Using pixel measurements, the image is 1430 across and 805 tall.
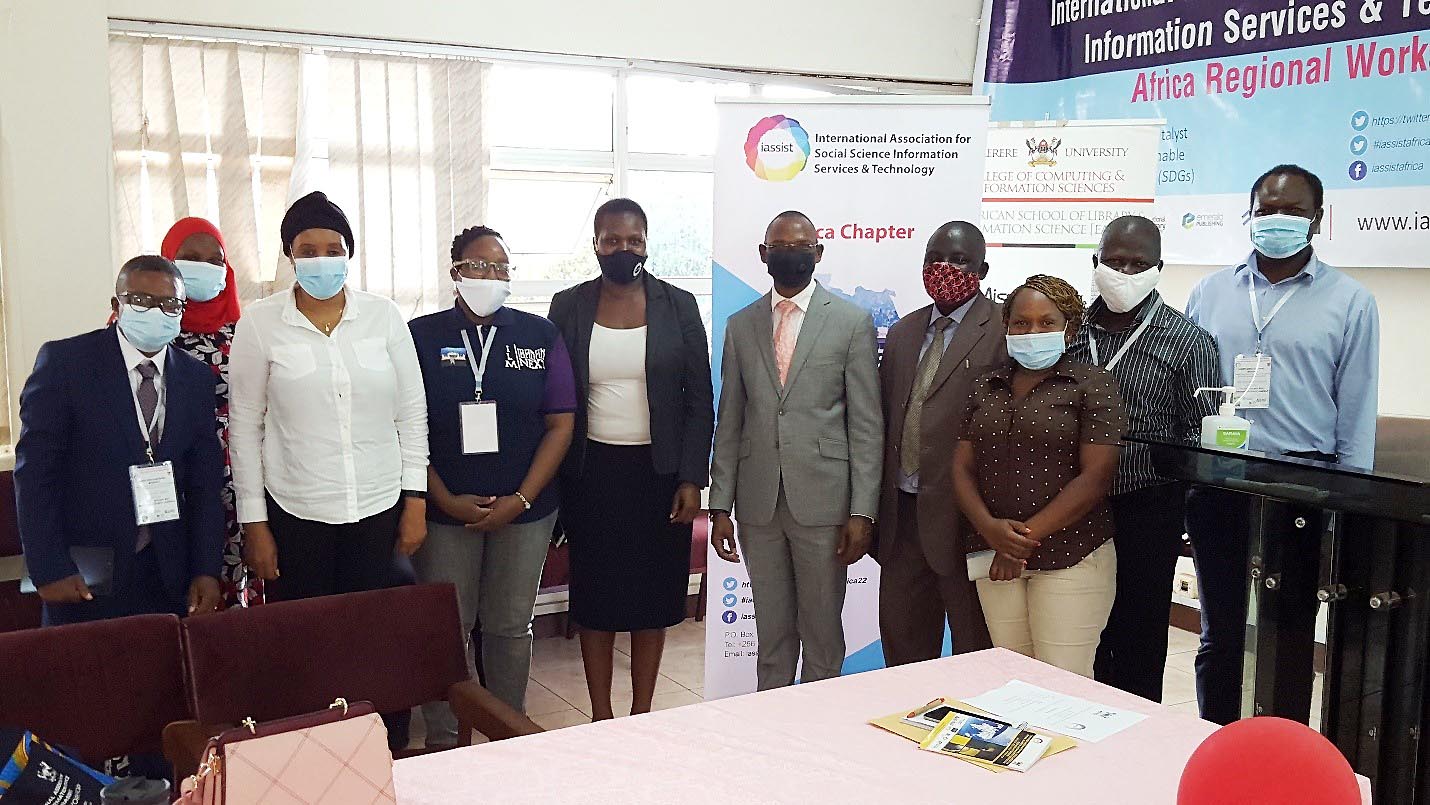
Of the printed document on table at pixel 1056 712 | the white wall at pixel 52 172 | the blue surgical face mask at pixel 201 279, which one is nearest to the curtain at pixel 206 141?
the white wall at pixel 52 172

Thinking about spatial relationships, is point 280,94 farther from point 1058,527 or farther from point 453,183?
point 1058,527

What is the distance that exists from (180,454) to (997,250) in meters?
3.23

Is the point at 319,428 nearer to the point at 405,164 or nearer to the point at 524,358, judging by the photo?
the point at 524,358

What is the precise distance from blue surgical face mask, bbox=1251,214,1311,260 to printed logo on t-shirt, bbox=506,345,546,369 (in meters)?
2.05

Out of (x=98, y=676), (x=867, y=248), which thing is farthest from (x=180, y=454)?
(x=867, y=248)

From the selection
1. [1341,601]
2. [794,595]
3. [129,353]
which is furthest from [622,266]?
[1341,601]

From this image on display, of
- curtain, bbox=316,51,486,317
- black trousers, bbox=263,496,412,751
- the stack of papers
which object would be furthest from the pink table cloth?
curtain, bbox=316,51,486,317

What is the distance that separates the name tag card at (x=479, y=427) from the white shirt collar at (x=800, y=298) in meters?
0.92

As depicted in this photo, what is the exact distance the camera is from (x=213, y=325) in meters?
3.35

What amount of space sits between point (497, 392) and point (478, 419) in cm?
10

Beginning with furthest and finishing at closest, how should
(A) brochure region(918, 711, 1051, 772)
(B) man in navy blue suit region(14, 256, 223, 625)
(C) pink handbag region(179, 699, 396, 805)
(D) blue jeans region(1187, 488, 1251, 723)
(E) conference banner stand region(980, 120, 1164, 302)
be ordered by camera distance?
(E) conference banner stand region(980, 120, 1164, 302) < (D) blue jeans region(1187, 488, 1251, 723) < (B) man in navy blue suit region(14, 256, 223, 625) < (A) brochure region(918, 711, 1051, 772) < (C) pink handbag region(179, 699, 396, 805)

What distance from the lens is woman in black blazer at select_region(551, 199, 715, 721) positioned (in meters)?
3.50

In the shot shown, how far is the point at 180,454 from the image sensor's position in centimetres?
287

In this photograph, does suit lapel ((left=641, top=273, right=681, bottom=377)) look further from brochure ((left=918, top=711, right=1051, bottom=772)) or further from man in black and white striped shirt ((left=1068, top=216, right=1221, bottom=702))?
brochure ((left=918, top=711, right=1051, bottom=772))
